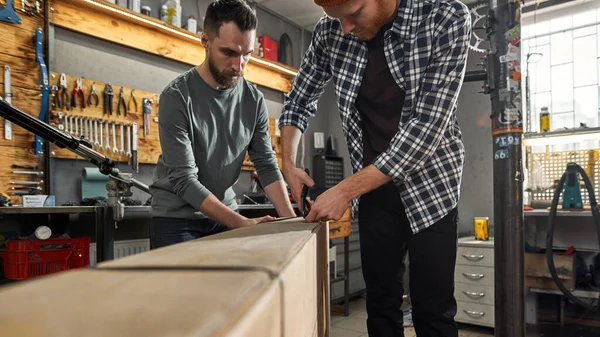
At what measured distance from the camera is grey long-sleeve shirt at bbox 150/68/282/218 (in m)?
1.25

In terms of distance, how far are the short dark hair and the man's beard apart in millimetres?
107

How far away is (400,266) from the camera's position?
115 cm

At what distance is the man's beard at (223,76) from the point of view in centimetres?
139

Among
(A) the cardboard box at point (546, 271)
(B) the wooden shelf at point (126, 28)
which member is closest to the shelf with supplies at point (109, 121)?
(B) the wooden shelf at point (126, 28)

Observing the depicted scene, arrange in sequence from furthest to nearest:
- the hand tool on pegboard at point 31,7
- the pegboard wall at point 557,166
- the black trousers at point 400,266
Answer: the pegboard wall at point 557,166, the hand tool on pegboard at point 31,7, the black trousers at point 400,266

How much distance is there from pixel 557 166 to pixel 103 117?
334 centimetres

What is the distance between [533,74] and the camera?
381 cm

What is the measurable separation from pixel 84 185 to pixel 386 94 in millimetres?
2132

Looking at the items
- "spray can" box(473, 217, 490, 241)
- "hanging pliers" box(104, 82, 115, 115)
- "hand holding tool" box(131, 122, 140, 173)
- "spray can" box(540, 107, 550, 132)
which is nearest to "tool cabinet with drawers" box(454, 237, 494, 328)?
"spray can" box(473, 217, 490, 241)

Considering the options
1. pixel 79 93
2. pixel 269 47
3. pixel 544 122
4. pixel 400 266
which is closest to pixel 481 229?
pixel 544 122

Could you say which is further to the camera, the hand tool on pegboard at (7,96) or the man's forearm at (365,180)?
the hand tool on pegboard at (7,96)

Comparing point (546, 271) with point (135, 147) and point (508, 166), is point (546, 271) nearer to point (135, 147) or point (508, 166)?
point (508, 166)

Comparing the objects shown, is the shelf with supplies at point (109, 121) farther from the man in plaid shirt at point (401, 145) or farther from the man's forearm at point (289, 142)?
the man in plaid shirt at point (401, 145)

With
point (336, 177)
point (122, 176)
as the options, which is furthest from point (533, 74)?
point (122, 176)
